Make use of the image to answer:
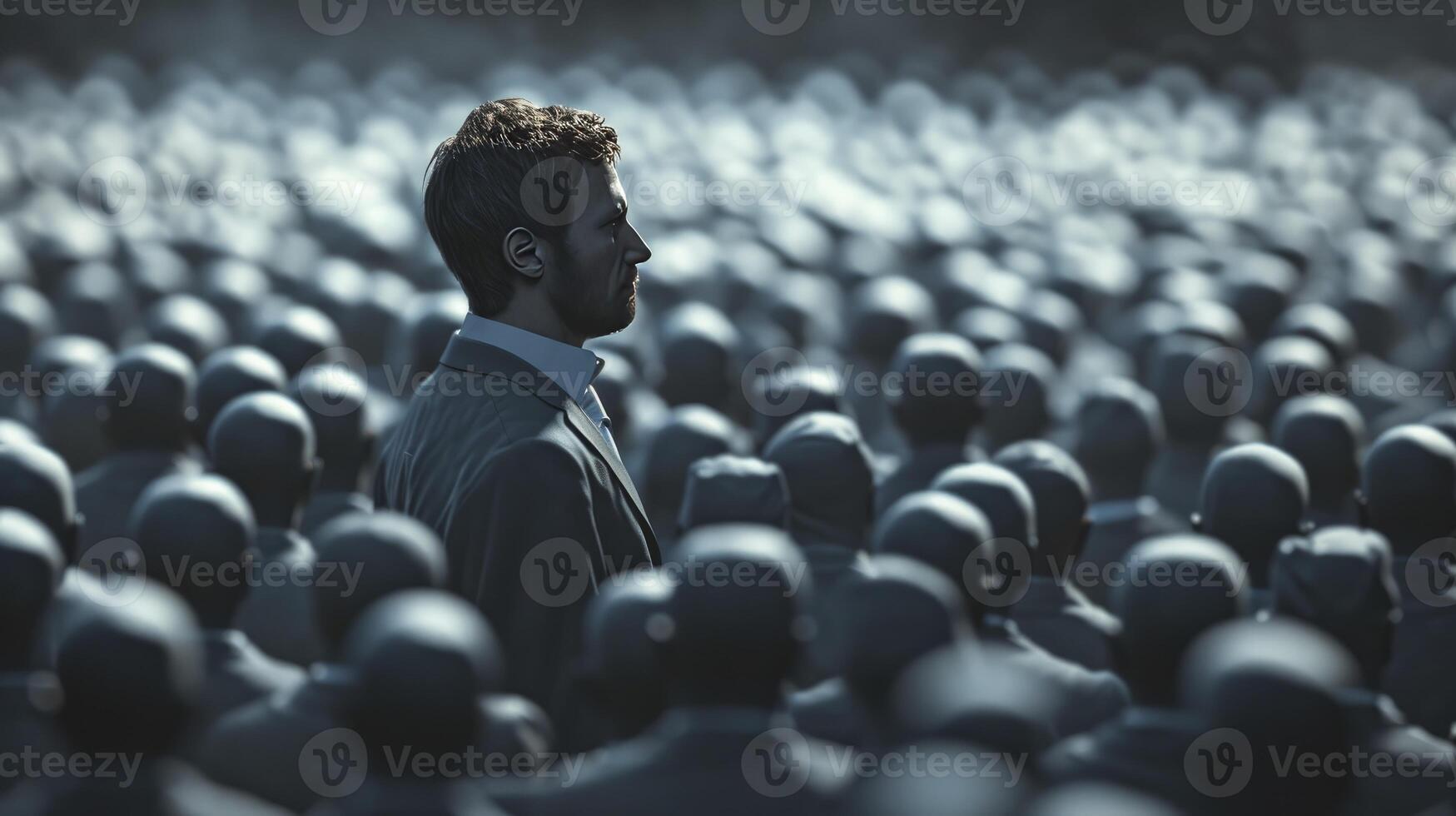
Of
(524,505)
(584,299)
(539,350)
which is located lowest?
(524,505)

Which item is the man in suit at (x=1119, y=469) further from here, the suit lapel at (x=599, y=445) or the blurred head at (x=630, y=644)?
the blurred head at (x=630, y=644)

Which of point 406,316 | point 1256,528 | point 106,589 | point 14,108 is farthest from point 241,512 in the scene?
point 14,108

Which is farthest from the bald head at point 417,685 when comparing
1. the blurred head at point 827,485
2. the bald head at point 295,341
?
the bald head at point 295,341

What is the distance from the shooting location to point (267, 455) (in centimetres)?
419

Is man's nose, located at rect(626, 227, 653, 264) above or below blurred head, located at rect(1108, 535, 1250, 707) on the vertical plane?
above

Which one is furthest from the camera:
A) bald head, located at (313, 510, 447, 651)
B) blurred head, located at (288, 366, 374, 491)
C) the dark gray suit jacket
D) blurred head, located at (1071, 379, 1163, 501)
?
blurred head, located at (1071, 379, 1163, 501)

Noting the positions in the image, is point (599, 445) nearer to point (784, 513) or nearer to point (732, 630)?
point (732, 630)

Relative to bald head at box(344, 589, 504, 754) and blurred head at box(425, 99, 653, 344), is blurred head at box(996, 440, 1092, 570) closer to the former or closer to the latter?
blurred head at box(425, 99, 653, 344)

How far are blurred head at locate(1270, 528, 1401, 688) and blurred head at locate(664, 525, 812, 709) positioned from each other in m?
1.33

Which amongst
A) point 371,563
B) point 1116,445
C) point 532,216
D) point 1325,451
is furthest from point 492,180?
point 1325,451

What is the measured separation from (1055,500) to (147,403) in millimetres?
2786

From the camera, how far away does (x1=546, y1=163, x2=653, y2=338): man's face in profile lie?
3105 mm

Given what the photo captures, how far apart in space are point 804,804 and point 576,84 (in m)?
14.0

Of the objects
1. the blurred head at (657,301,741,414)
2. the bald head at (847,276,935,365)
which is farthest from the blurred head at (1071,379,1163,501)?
the bald head at (847,276,935,365)
